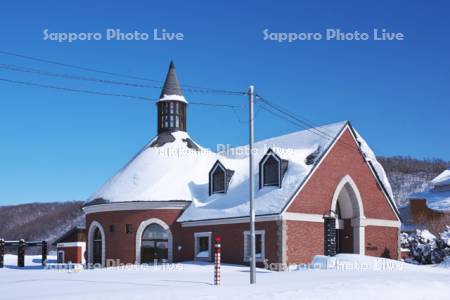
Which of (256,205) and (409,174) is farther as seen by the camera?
(409,174)

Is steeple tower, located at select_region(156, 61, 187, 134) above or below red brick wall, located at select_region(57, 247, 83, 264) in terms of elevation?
above

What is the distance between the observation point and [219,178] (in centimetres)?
3597

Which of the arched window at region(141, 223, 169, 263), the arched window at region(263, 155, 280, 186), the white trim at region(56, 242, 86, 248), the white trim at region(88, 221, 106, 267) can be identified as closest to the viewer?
the arched window at region(263, 155, 280, 186)

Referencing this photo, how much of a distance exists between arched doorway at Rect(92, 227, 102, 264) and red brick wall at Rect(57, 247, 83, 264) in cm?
1287

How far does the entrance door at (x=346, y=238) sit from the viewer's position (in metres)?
33.7

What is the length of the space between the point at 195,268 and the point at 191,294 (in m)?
14.2

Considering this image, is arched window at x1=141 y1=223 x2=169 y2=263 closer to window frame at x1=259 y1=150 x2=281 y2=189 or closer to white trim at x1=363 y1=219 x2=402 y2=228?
window frame at x1=259 y1=150 x2=281 y2=189

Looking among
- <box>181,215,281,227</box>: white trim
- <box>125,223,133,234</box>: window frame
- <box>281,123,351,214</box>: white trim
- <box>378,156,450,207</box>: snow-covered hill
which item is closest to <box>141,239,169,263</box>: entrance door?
<box>125,223,133,234</box>: window frame

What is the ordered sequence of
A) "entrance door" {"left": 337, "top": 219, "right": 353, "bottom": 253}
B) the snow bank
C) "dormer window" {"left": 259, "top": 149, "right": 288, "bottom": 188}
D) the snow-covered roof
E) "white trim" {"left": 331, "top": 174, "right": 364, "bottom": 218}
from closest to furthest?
the snow bank < the snow-covered roof < "dormer window" {"left": 259, "top": 149, "right": 288, "bottom": 188} < "white trim" {"left": 331, "top": 174, "right": 364, "bottom": 218} < "entrance door" {"left": 337, "top": 219, "right": 353, "bottom": 253}

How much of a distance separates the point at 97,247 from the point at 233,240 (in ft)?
37.0

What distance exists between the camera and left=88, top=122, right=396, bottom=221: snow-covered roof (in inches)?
1240

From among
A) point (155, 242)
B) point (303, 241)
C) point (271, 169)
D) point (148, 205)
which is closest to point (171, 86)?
point (148, 205)

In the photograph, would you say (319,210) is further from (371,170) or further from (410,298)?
(410,298)

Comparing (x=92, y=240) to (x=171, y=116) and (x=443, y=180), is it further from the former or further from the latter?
(x=443, y=180)
